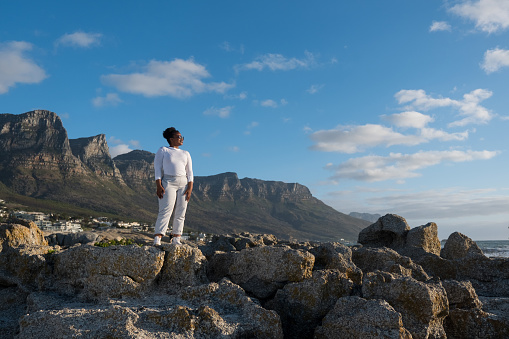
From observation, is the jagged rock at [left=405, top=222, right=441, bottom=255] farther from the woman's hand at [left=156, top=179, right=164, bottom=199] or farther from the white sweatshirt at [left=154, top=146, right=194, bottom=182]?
the woman's hand at [left=156, top=179, right=164, bottom=199]

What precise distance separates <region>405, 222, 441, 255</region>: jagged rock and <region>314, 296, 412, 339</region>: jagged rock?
9.53m

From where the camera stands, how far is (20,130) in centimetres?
17600

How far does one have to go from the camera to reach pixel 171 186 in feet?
27.9

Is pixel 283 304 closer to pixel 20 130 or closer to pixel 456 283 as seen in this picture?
pixel 456 283

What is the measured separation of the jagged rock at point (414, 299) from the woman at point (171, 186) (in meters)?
4.26

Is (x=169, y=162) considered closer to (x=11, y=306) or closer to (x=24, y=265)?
(x=24, y=265)

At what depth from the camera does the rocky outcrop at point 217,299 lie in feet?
15.9

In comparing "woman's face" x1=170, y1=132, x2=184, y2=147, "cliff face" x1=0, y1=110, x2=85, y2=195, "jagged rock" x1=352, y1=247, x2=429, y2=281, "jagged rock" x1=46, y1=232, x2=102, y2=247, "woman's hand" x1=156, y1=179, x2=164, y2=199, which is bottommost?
"jagged rock" x1=46, y1=232, x2=102, y2=247

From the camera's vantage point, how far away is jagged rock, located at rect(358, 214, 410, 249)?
16141 mm

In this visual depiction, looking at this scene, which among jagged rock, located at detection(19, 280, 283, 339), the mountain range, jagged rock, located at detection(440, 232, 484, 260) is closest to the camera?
jagged rock, located at detection(19, 280, 283, 339)

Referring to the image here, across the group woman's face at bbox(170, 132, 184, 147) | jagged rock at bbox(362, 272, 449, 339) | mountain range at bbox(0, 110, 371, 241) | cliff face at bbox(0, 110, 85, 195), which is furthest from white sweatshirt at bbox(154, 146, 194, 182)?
cliff face at bbox(0, 110, 85, 195)

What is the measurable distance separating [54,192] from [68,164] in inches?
897

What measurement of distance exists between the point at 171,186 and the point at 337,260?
3947mm

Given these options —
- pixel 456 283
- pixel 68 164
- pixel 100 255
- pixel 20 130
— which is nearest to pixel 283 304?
pixel 100 255
